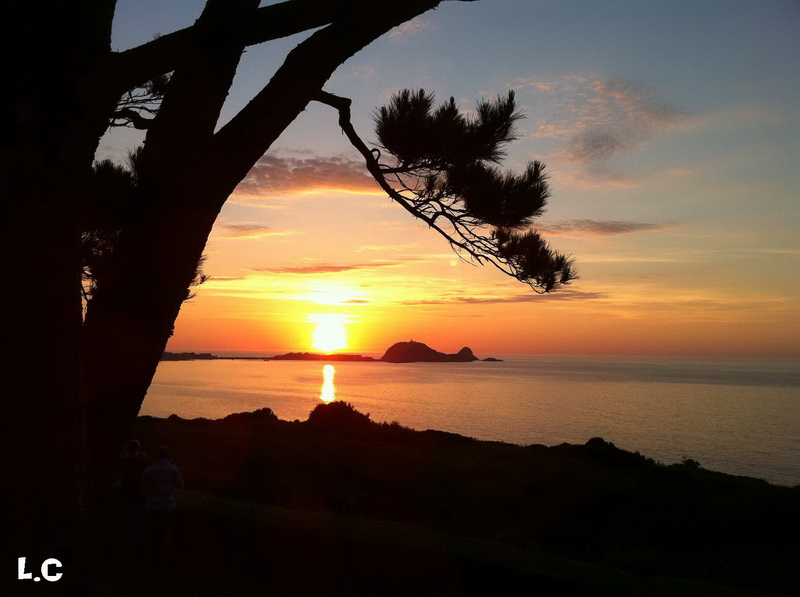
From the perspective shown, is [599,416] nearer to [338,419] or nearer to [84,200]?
[338,419]

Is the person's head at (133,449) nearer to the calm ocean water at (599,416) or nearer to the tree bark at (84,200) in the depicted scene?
the tree bark at (84,200)

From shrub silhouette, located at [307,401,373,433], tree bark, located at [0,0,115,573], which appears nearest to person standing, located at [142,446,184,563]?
tree bark, located at [0,0,115,573]

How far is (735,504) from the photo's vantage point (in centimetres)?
1570

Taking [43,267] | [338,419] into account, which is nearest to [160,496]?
[43,267]

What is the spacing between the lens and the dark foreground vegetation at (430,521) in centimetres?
668

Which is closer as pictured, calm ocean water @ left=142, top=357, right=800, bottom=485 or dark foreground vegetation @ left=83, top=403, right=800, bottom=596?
dark foreground vegetation @ left=83, top=403, right=800, bottom=596

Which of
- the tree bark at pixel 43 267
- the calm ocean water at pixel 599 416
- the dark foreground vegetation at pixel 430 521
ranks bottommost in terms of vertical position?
the calm ocean water at pixel 599 416

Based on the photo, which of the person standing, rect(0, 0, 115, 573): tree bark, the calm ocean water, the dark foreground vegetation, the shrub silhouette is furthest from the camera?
the calm ocean water

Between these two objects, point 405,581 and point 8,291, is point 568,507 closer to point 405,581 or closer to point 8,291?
point 405,581

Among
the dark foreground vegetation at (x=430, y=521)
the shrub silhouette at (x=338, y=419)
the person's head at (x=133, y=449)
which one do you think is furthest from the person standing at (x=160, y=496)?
the shrub silhouette at (x=338, y=419)

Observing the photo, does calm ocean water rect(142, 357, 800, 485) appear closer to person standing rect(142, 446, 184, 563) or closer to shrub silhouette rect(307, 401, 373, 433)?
shrub silhouette rect(307, 401, 373, 433)

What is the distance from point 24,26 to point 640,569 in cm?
1154

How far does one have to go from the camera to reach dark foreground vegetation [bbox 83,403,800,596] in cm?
668

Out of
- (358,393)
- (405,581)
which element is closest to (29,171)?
(405,581)
